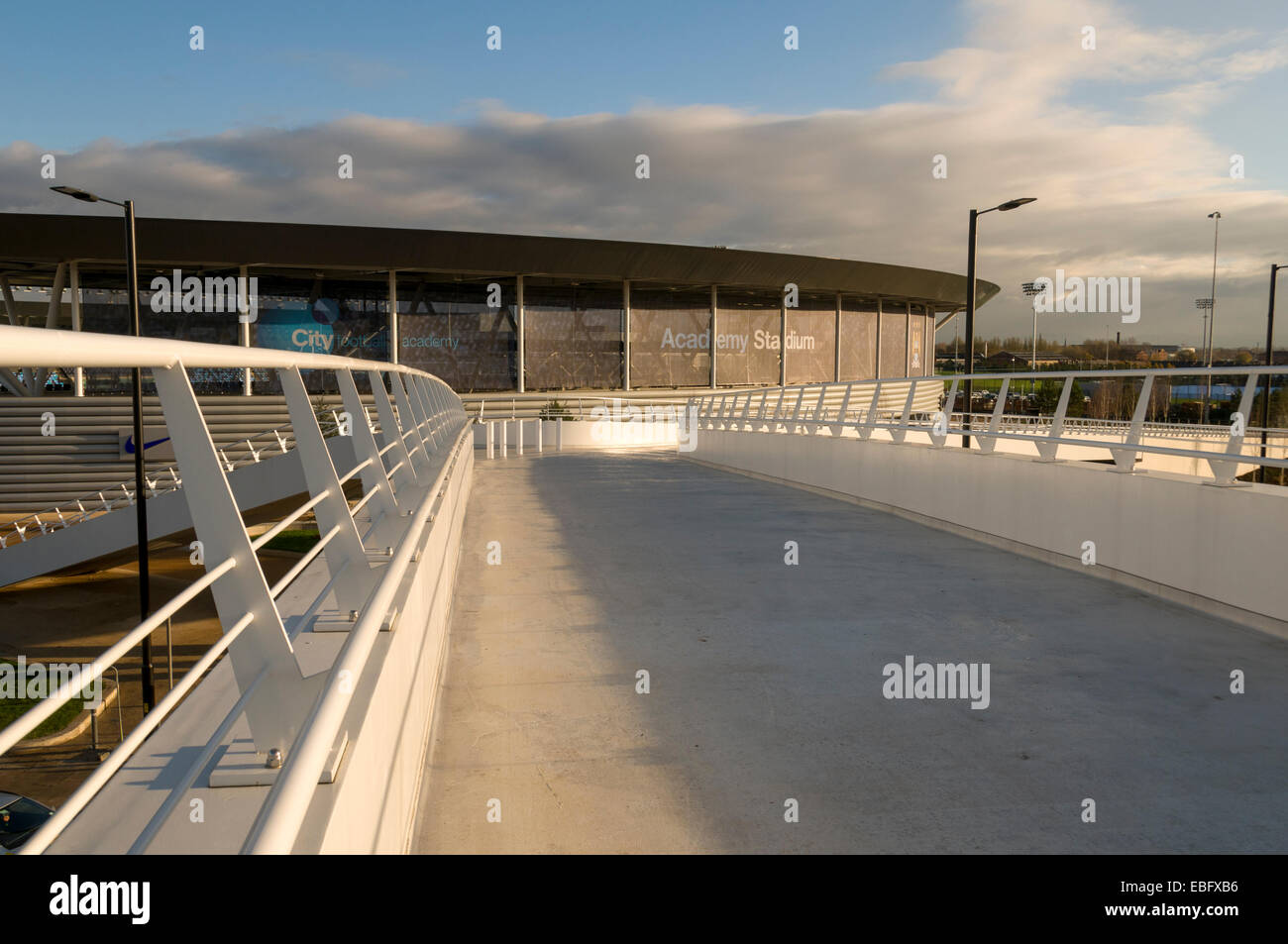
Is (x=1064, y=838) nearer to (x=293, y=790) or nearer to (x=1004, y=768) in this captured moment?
(x=1004, y=768)

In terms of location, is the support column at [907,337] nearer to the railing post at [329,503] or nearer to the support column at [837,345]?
the support column at [837,345]

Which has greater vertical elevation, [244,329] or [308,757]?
[244,329]

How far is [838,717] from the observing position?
471 centimetres

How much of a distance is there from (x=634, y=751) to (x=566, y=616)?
2.55 metres

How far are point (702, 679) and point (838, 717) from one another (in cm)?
89

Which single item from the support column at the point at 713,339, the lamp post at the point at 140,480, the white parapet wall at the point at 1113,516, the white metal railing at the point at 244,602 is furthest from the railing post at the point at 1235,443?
the support column at the point at 713,339

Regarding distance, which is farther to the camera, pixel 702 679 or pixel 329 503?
pixel 702 679

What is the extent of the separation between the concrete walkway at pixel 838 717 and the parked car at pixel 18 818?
24.2ft

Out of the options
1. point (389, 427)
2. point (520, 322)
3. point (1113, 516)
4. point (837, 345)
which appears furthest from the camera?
point (837, 345)

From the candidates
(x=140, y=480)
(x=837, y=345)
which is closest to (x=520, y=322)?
(x=837, y=345)

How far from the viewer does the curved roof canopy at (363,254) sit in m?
34.8

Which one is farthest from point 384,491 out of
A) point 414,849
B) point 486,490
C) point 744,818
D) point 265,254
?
point 265,254

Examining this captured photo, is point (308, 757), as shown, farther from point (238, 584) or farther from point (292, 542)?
point (292, 542)

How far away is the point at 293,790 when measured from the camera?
1.69 meters
